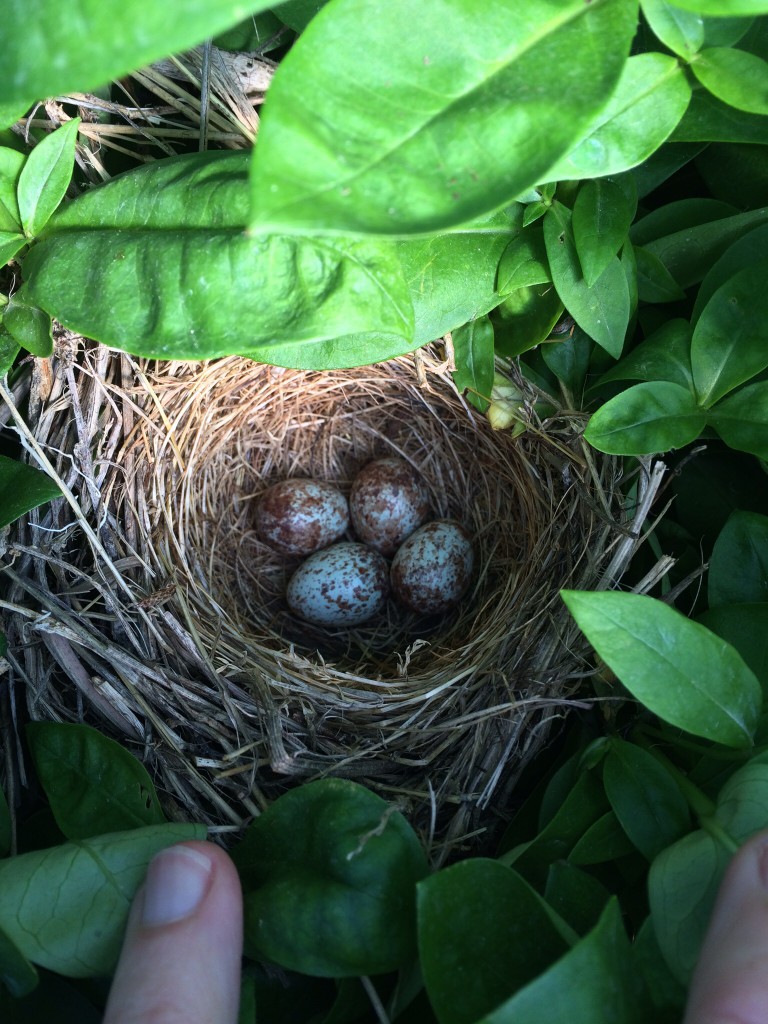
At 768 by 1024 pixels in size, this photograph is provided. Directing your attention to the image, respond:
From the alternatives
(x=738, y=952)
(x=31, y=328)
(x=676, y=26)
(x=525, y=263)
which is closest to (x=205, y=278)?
(x=31, y=328)

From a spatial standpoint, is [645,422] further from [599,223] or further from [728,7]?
[728,7]

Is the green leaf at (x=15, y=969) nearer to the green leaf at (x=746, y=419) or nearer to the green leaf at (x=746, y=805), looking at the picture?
the green leaf at (x=746, y=805)

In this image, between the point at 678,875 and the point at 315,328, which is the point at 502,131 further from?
the point at 678,875

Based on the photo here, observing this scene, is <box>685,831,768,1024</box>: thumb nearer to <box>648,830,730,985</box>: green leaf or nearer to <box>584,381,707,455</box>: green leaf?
<box>648,830,730,985</box>: green leaf

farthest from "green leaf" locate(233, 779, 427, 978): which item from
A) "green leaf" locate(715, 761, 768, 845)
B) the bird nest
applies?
"green leaf" locate(715, 761, 768, 845)

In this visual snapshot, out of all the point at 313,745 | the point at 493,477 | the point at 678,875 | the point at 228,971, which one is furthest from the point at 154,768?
the point at 493,477
